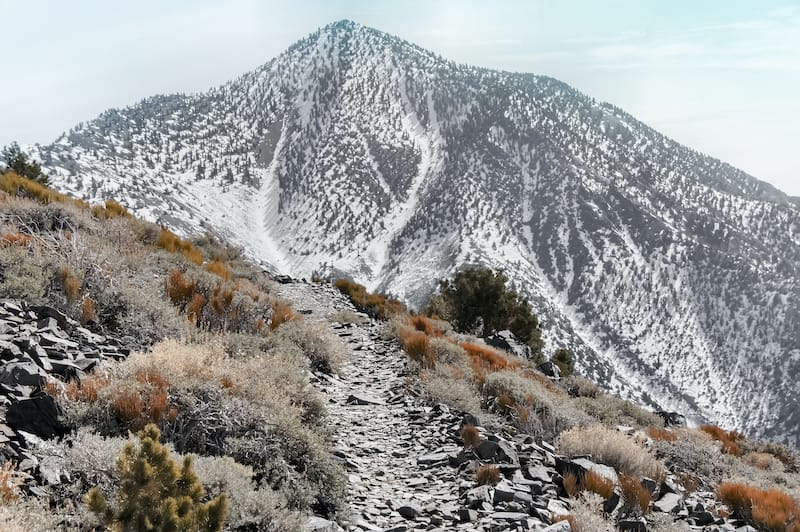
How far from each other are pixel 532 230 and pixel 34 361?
541ft

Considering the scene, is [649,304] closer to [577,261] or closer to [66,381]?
[577,261]

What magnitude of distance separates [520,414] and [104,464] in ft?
21.1

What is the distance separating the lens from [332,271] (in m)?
126

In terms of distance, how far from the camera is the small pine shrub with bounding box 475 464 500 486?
6.48 meters

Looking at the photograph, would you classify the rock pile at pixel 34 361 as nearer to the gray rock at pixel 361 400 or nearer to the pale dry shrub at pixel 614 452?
the gray rock at pixel 361 400

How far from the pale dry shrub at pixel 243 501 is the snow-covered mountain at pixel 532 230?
4389 inches

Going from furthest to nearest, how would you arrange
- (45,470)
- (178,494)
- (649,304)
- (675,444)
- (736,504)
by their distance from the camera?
(649,304), (675,444), (736,504), (45,470), (178,494)

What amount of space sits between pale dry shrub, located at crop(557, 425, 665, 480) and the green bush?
1580 cm

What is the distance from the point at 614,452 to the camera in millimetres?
7281

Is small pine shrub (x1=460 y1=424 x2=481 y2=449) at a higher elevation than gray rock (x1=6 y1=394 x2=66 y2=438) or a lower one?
lower

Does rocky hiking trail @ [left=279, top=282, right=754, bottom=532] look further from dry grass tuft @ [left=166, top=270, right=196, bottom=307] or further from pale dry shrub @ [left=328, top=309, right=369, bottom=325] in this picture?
pale dry shrub @ [left=328, top=309, right=369, bottom=325]

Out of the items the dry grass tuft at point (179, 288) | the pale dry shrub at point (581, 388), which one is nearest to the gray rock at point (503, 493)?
the dry grass tuft at point (179, 288)

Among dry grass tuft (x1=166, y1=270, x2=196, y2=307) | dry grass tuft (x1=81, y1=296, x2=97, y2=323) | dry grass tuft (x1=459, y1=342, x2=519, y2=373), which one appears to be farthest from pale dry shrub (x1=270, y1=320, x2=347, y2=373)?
dry grass tuft (x1=81, y1=296, x2=97, y2=323)

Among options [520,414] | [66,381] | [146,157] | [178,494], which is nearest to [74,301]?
[66,381]
